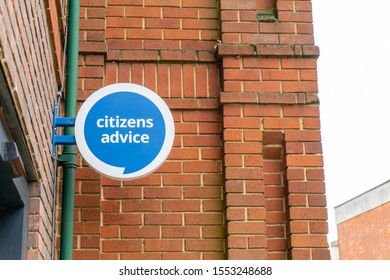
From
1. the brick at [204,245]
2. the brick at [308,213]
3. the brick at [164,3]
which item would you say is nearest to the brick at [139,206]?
the brick at [204,245]

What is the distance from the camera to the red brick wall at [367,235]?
80.2 feet

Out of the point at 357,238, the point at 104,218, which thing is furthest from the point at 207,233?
the point at 357,238

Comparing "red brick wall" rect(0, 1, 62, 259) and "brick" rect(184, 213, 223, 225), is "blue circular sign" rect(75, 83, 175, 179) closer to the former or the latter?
"red brick wall" rect(0, 1, 62, 259)

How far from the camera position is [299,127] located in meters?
4.76

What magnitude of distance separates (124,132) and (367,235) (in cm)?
2311

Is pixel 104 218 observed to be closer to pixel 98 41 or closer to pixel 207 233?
pixel 207 233

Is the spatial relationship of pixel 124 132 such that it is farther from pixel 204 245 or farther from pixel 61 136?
pixel 204 245

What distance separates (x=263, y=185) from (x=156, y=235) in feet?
2.32

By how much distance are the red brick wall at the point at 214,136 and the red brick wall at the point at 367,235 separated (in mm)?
20016

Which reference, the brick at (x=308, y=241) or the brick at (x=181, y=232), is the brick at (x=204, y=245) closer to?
the brick at (x=181, y=232)

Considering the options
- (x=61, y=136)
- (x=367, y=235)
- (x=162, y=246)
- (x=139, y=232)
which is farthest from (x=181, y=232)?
(x=367, y=235)

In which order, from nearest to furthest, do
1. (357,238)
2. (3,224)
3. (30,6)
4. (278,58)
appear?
1. (30,6)
2. (3,224)
3. (278,58)
4. (357,238)

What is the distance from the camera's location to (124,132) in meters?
3.99
